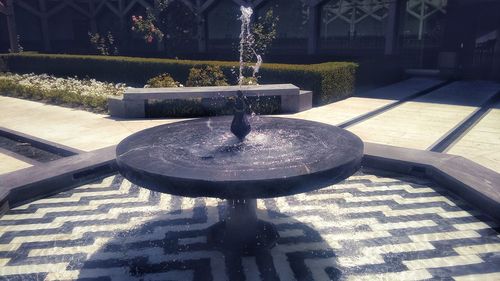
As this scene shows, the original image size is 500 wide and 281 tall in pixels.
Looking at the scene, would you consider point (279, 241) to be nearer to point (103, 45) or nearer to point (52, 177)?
point (52, 177)

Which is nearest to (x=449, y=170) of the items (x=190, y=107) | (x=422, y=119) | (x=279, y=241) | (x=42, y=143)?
(x=279, y=241)

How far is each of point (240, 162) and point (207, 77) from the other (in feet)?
31.6

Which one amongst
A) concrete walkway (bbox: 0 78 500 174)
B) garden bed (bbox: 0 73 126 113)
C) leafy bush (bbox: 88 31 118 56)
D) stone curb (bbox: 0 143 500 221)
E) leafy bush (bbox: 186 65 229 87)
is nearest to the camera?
stone curb (bbox: 0 143 500 221)

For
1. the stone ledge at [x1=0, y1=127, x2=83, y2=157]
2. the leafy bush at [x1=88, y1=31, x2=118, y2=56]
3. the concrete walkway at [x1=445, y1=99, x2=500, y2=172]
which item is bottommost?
the concrete walkway at [x1=445, y1=99, x2=500, y2=172]

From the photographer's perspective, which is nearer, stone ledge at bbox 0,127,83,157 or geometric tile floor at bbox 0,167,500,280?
geometric tile floor at bbox 0,167,500,280

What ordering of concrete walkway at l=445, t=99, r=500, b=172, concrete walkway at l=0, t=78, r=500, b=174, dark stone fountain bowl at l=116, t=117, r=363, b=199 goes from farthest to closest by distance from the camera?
concrete walkway at l=0, t=78, r=500, b=174 < concrete walkway at l=445, t=99, r=500, b=172 < dark stone fountain bowl at l=116, t=117, r=363, b=199

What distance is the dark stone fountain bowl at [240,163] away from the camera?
3146mm

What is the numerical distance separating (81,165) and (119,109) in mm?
5159

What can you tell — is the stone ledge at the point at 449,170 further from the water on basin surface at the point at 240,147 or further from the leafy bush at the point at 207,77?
the leafy bush at the point at 207,77

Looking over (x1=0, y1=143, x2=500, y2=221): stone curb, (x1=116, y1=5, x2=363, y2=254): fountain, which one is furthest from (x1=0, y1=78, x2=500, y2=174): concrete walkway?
(x1=116, y1=5, x2=363, y2=254): fountain

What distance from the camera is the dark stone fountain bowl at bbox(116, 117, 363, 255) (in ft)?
10.3

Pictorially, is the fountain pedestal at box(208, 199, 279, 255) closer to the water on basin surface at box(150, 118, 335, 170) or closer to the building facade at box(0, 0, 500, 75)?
the water on basin surface at box(150, 118, 335, 170)

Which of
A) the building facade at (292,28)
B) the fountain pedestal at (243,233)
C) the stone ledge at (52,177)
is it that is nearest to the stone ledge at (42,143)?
the stone ledge at (52,177)

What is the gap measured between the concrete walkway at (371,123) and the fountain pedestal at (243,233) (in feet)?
14.7
